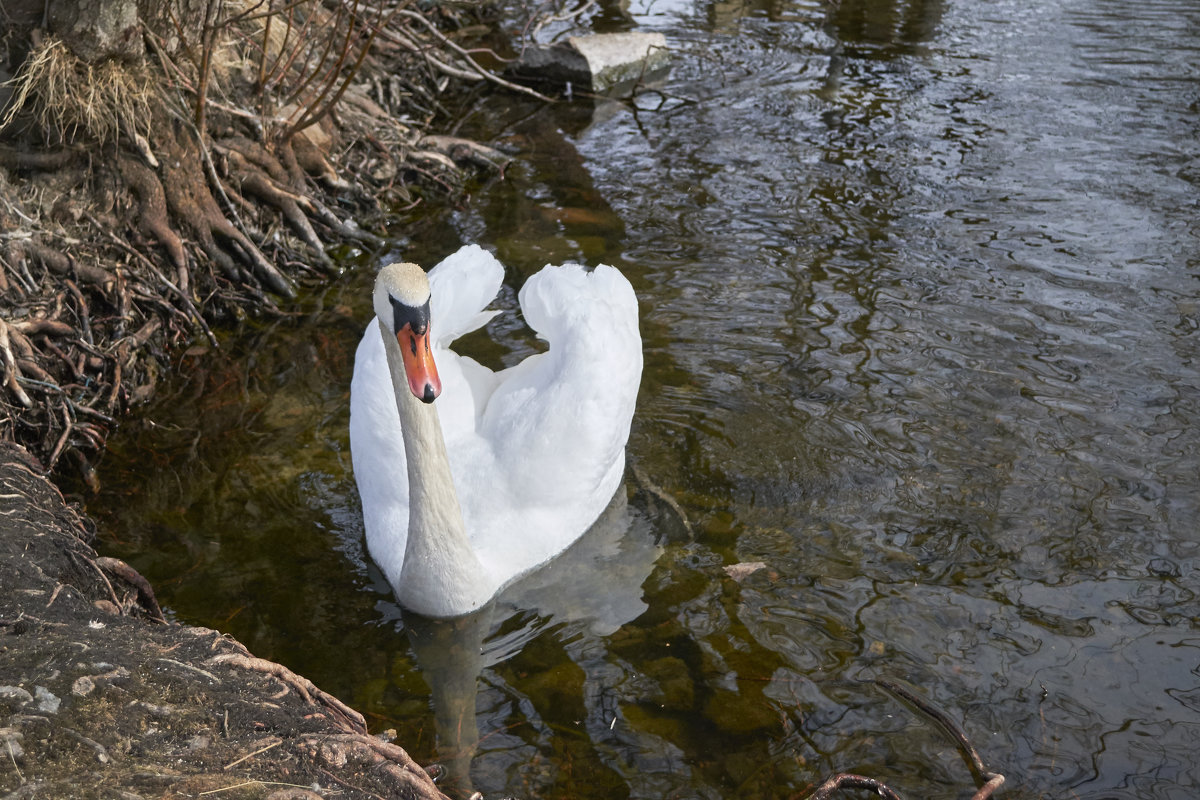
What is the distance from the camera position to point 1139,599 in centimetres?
442

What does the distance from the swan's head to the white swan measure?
2 centimetres

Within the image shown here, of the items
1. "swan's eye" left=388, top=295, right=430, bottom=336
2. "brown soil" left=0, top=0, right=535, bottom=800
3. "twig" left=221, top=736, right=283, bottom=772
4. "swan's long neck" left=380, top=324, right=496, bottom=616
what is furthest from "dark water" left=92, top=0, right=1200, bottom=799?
"swan's eye" left=388, top=295, right=430, bottom=336

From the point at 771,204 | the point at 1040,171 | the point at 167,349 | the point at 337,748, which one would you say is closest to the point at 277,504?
the point at 167,349

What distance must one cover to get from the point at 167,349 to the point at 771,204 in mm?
4499

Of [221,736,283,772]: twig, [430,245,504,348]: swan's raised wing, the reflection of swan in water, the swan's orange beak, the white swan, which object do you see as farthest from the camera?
[430,245,504,348]: swan's raised wing

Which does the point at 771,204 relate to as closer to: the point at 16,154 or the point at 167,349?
the point at 167,349

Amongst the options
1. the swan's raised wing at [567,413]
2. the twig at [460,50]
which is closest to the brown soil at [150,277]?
the twig at [460,50]

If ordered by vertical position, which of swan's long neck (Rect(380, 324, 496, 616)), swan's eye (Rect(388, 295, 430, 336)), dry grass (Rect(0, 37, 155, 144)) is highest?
dry grass (Rect(0, 37, 155, 144))

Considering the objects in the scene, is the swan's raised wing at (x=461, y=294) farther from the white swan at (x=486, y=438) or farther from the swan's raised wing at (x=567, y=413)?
the swan's raised wing at (x=567, y=413)

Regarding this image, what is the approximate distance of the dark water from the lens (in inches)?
155

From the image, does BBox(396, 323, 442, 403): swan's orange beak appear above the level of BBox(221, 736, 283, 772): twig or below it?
above

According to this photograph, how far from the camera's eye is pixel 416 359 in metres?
3.80

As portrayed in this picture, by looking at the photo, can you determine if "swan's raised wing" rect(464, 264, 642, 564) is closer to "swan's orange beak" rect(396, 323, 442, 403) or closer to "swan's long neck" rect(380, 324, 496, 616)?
"swan's long neck" rect(380, 324, 496, 616)

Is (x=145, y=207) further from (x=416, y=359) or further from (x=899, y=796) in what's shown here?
(x=899, y=796)
